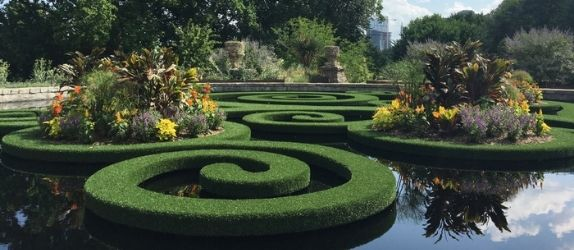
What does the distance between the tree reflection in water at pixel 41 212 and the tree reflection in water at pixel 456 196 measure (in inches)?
170

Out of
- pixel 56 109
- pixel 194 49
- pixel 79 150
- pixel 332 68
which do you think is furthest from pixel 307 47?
pixel 79 150

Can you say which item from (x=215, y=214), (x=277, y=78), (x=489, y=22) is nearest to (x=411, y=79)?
(x=215, y=214)

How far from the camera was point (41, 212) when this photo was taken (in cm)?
638

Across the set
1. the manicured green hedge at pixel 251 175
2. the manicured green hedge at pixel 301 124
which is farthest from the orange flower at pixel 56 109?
the manicured green hedge at pixel 301 124

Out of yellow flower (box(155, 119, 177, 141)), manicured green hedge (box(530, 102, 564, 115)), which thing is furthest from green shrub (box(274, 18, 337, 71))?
yellow flower (box(155, 119, 177, 141))

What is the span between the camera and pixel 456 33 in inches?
2217

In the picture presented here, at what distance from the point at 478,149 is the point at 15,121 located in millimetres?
11328

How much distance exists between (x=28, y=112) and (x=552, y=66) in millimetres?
26024

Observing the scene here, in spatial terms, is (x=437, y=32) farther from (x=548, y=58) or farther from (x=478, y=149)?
(x=478, y=149)

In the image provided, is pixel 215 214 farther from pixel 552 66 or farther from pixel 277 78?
pixel 552 66

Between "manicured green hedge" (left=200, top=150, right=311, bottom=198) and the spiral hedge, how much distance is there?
5997 mm

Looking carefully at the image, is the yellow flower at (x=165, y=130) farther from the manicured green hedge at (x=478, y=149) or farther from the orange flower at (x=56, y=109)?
the manicured green hedge at (x=478, y=149)

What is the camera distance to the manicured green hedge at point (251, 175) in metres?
6.69

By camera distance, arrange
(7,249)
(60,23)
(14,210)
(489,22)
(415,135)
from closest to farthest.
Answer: (7,249) < (14,210) < (415,135) < (60,23) < (489,22)
